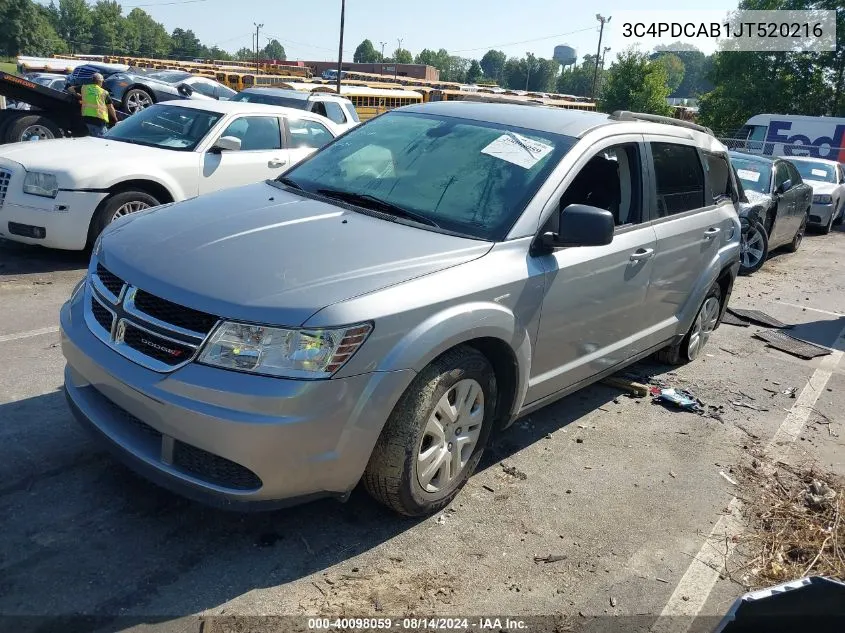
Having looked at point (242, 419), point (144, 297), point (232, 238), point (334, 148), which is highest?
point (334, 148)

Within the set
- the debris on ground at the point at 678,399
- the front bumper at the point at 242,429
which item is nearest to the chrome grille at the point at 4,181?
the front bumper at the point at 242,429

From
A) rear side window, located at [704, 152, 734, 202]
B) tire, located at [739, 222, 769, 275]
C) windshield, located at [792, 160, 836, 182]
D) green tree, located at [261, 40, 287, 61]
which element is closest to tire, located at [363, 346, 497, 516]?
rear side window, located at [704, 152, 734, 202]

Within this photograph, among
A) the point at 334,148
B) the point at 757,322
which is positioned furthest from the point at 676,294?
the point at 757,322

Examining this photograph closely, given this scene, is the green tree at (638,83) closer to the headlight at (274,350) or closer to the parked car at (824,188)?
the parked car at (824,188)

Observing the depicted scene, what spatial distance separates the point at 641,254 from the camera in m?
4.43

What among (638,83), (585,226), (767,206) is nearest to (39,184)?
(585,226)

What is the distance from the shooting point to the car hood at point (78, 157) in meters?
6.91

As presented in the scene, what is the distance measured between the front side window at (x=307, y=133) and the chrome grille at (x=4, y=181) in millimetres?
3083

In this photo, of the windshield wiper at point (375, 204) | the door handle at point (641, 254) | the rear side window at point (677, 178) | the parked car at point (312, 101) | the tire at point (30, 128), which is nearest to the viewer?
the windshield wiper at point (375, 204)

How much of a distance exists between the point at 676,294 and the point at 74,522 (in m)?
3.99

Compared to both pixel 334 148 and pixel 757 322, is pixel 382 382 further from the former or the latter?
pixel 757 322

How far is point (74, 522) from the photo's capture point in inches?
Result: 124

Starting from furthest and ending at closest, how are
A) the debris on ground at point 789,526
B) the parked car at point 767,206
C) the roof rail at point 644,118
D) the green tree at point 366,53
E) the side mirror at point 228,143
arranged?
the green tree at point 366,53
the parked car at point 767,206
the side mirror at point 228,143
the roof rail at point 644,118
the debris on ground at point 789,526

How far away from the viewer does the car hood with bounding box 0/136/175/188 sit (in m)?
6.91
